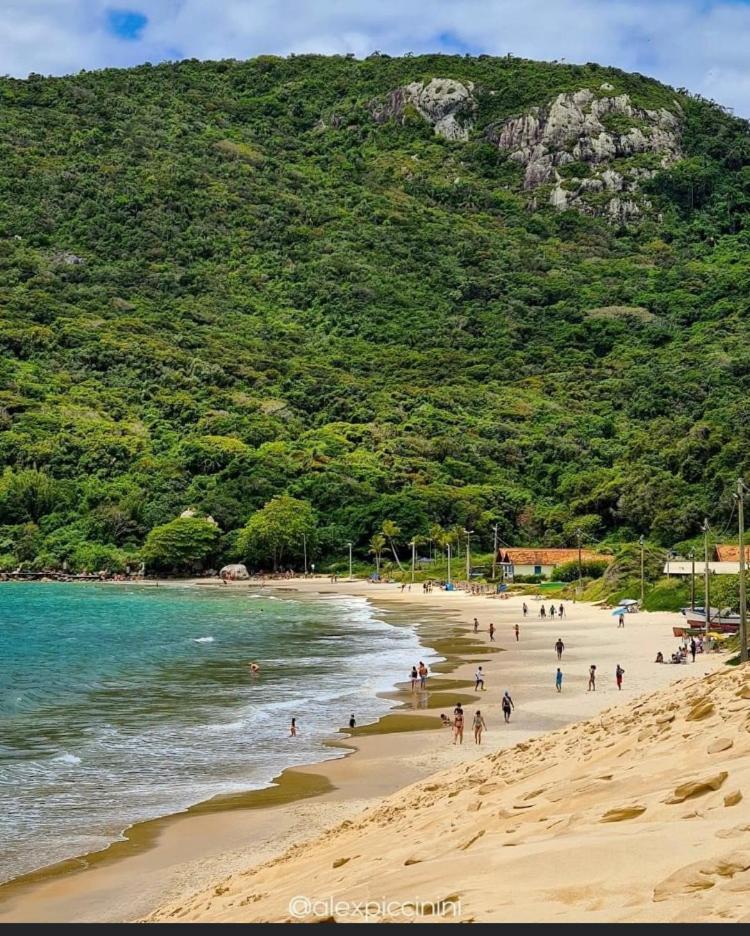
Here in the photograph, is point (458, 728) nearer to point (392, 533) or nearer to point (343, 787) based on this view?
point (343, 787)

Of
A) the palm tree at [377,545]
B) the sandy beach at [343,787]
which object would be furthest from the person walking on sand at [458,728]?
the palm tree at [377,545]

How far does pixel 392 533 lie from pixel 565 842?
362 ft

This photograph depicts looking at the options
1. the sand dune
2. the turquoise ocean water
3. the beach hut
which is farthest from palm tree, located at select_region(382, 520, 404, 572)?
the sand dune

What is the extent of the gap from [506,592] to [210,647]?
43192 mm

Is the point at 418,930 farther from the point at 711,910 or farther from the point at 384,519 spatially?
the point at 384,519

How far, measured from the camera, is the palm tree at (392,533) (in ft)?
388

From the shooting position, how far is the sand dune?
689 centimetres

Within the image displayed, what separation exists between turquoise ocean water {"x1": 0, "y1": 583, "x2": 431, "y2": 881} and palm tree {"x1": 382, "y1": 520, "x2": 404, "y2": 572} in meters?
48.7

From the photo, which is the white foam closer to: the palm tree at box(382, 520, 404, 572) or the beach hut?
the palm tree at box(382, 520, 404, 572)

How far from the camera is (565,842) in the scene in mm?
8555

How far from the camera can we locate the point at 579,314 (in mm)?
194750

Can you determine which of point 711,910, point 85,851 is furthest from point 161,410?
point 711,910

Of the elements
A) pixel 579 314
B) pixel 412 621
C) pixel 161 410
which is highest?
pixel 579 314

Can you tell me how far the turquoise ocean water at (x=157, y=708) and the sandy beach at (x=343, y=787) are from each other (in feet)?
3.11
